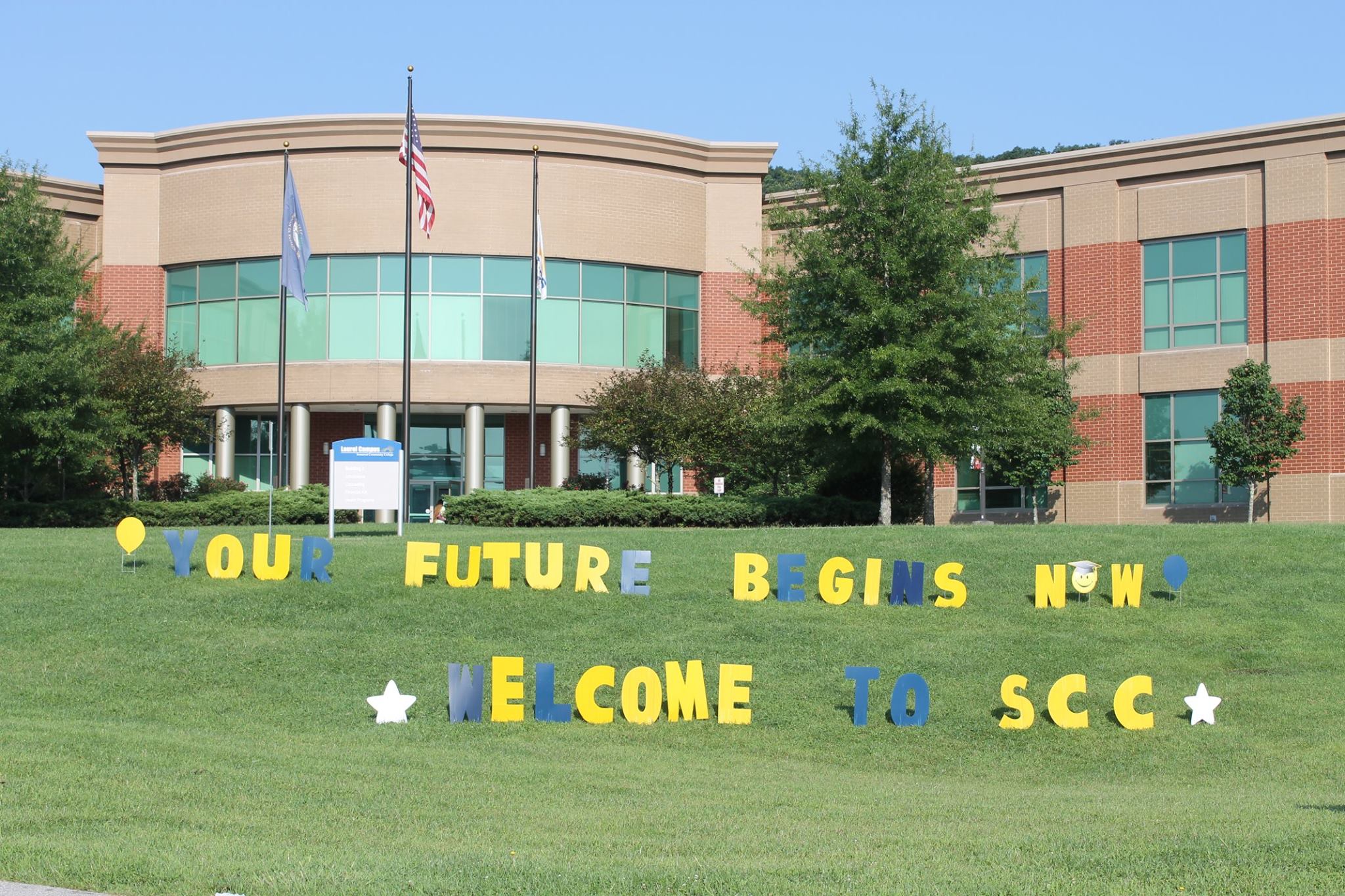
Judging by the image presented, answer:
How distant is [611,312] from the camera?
42.0 m

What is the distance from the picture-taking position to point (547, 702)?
14.9 metres

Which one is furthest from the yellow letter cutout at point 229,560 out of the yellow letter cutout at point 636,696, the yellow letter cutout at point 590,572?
the yellow letter cutout at point 636,696

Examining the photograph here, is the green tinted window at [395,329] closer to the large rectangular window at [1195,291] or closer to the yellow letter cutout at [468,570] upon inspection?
the large rectangular window at [1195,291]

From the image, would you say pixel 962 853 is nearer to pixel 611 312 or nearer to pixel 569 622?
pixel 569 622

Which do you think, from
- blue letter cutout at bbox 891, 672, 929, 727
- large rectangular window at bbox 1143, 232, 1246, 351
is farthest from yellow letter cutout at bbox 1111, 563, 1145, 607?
large rectangular window at bbox 1143, 232, 1246, 351

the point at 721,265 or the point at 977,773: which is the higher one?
the point at 721,265

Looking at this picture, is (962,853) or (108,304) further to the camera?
(108,304)

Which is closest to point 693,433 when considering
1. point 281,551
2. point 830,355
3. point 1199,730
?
point 830,355

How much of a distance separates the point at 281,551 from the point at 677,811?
467 inches

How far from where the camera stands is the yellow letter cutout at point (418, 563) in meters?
20.5

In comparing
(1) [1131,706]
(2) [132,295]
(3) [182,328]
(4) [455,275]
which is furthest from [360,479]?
(2) [132,295]

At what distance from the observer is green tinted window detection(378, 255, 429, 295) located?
134 ft

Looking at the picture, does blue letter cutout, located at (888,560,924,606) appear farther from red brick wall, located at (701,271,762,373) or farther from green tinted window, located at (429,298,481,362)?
red brick wall, located at (701,271,762,373)

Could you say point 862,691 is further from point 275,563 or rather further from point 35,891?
point 275,563
